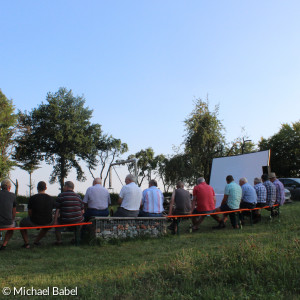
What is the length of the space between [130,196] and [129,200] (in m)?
0.09

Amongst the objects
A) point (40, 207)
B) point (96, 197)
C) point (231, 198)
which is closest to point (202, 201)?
point (231, 198)

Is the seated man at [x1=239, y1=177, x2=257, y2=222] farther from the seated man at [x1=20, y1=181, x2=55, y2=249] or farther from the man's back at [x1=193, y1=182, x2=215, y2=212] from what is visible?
the seated man at [x1=20, y1=181, x2=55, y2=249]

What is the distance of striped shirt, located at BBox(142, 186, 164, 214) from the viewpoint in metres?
8.37

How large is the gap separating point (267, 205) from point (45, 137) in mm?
29888

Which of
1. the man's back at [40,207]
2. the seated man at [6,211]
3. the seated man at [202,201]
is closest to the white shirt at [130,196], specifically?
the man's back at [40,207]

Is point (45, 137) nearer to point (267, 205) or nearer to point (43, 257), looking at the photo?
point (267, 205)

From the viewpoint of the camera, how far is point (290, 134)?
41.5 m

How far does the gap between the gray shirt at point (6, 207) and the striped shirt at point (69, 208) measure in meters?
0.90

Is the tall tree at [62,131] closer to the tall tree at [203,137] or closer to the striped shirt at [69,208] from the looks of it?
the tall tree at [203,137]

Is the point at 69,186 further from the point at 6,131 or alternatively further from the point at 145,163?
the point at 145,163

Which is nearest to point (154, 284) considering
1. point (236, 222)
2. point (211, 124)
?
point (236, 222)

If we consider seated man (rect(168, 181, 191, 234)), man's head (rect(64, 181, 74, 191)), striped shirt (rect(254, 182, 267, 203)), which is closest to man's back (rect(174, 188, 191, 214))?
seated man (rect(168, 181, 191, 234))

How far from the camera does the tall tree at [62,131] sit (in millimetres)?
36344

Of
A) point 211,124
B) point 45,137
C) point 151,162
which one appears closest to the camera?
Result: point 211,124
